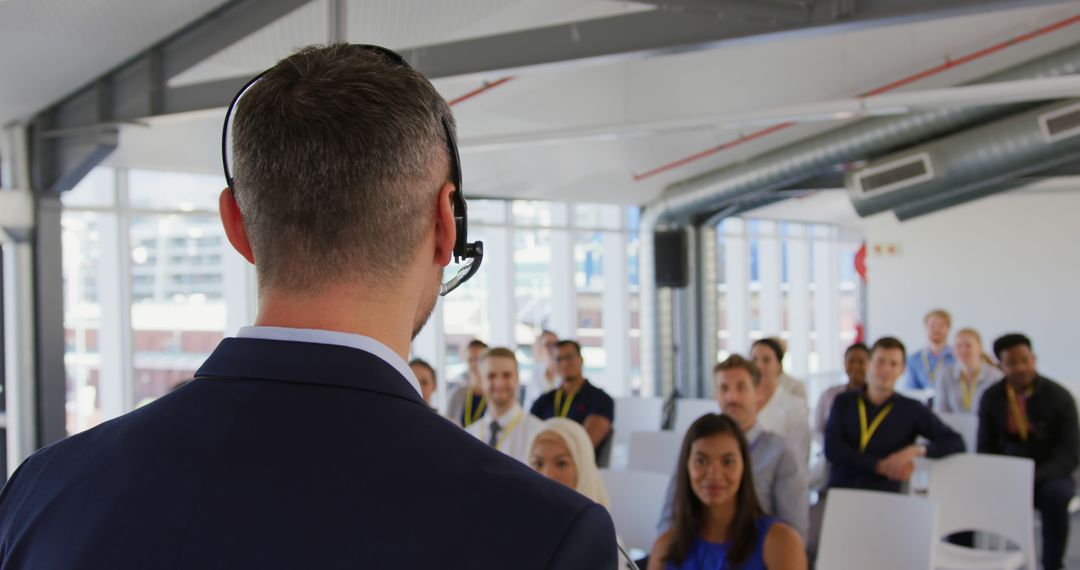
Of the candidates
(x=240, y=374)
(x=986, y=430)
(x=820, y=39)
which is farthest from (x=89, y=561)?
(x=820, y=39)

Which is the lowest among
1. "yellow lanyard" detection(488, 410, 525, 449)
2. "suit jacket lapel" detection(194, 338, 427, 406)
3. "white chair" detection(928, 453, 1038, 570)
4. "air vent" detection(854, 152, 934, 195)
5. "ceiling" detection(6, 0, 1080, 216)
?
"white chair" detection(928, 453, 1038, 570)

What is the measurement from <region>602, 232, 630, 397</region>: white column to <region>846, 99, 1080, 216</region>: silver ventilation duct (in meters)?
5.13

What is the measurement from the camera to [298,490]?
2.09ft

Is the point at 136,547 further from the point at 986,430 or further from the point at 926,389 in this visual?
the point at 926,389

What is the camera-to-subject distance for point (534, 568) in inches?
24.3

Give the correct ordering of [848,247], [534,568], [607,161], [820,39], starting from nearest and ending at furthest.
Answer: [534,568]
[820,39]
[607,161]
[848,247]

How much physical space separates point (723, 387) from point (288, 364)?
4466 millimetres

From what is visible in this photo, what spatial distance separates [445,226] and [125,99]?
235 inches

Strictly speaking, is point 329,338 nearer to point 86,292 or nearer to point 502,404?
point 502,404

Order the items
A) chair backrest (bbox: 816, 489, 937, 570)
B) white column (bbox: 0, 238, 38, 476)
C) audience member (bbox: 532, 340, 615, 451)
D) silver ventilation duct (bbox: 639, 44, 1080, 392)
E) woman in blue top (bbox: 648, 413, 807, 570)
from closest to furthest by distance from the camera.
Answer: woman in blue top (bbox: 648, 413, 807, 570) < chair backrest (bbox: 816, 489, 937, 570) < audience member (bbox: 532, 340, 615, 451) < white column (bbox: 0, 238, 38, 476) < silver ventilation duct (bbox: 639, 44, 1080, 392)

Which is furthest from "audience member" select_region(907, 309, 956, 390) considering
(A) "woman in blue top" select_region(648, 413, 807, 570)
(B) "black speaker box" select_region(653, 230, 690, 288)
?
(A) "woman in blue top" select_region(648, 413, 807, 570)

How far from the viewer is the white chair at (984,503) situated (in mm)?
5000

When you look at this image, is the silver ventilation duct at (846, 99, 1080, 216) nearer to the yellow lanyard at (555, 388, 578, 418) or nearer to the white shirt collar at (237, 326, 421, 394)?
the yellow lanyard at (555, 388, 578, 418)

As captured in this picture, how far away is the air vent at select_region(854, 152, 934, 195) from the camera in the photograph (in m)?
8.52
